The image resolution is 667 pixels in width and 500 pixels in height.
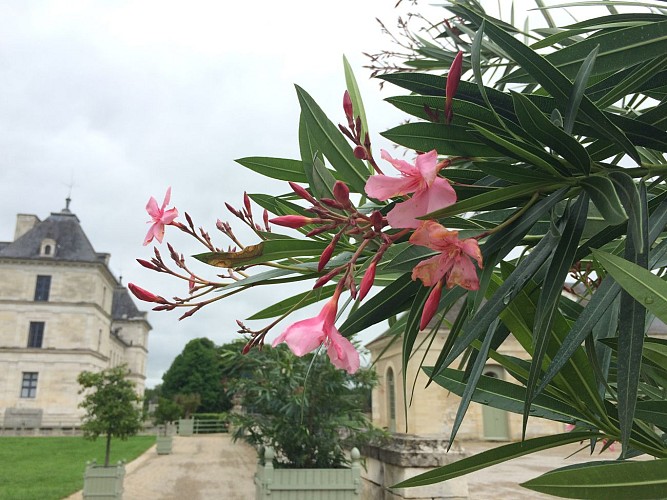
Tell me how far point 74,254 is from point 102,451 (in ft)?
62.9

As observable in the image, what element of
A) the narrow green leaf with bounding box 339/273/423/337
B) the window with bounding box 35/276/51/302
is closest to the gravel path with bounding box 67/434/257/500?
the narrow green leaf with bounding box 339/273/423/337

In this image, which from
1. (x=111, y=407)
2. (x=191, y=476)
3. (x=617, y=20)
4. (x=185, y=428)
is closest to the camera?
(x=617, y=20)

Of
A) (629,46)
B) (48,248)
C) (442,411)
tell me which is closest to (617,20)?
(629,46)

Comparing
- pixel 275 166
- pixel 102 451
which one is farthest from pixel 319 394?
pixel 102 451

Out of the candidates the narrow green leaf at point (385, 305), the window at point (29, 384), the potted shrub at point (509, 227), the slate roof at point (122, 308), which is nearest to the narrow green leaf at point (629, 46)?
the potted shrub at point (509, 227)

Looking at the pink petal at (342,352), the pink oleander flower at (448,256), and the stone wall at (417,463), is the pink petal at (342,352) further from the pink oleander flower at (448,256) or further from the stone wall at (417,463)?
the stone wall at (417,463)

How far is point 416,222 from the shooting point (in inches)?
24.2

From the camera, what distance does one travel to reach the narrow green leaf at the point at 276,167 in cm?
118

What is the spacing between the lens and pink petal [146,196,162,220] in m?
0.98

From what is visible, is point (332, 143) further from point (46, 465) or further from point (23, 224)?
point (23, 224)

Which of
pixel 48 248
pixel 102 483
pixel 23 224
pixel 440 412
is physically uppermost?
pixel 23 224

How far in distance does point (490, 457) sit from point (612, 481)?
1.07 ft

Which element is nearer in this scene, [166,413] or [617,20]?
[617,20]

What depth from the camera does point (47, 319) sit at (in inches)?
1265
